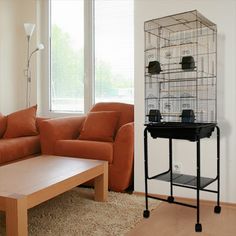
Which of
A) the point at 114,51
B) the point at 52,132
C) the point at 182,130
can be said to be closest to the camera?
the point at 182,130

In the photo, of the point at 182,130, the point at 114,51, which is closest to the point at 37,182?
the point at 182,130

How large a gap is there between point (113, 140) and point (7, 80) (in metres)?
1.92

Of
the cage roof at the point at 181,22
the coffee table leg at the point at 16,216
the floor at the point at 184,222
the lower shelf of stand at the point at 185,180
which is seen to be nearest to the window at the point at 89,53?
the cage roof at the point at 181,22

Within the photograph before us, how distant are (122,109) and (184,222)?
5.26 ft

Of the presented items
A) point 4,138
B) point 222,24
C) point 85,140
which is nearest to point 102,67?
point 85,140

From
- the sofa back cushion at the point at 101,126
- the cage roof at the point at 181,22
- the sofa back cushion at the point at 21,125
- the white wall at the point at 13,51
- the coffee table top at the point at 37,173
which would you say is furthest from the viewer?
the white wall at the point at 13,51

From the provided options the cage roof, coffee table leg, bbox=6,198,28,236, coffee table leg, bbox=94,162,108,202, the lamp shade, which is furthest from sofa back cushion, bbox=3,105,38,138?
coffee table leg, bbox=6,198,28,236

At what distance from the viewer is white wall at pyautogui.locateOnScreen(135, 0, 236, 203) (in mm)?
2689

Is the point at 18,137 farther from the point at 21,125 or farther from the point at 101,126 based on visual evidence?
the point at 101,126

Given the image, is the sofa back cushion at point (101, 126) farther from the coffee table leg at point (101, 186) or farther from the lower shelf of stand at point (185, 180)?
the lower shelf of stand at point (185, 180)

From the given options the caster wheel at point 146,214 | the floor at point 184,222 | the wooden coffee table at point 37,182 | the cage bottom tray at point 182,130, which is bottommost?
the floor at point 184,222

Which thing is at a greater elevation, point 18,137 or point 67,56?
point 67,56

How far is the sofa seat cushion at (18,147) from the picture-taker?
330 cm

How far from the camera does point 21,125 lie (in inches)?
152
